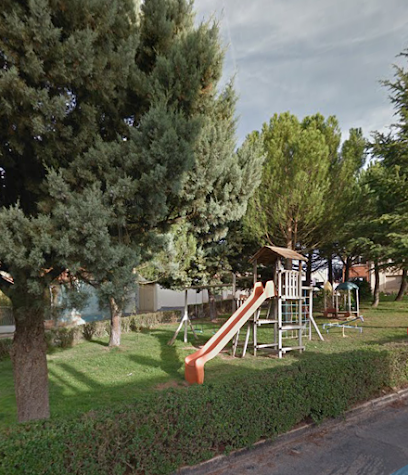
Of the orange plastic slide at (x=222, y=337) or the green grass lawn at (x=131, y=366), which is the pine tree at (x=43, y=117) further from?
the orange plastic slide at (x=222, y=337)

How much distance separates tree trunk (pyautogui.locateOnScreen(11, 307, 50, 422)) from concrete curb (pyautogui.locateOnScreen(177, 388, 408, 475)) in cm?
231

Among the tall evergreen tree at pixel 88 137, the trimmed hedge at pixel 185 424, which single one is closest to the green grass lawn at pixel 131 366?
the trimmed hedge at pixel 185 424

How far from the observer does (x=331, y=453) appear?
458cm

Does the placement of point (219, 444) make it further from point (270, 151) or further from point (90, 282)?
point (270, 151)

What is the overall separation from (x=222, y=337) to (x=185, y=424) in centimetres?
609

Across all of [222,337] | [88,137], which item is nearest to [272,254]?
[222,337]

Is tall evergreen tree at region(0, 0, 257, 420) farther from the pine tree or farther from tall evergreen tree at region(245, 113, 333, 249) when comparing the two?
tall evergreen tree at region(245, 113, 333, 249)

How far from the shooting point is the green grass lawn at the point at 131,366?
23.2ft

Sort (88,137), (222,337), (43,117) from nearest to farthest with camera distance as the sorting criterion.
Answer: (43,117) → (88,137) → (222,337)

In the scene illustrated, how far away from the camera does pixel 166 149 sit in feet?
13.9

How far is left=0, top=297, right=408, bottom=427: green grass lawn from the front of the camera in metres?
7.07

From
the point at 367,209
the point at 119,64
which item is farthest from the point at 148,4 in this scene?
the point at 367,209

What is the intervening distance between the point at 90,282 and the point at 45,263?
0.61m

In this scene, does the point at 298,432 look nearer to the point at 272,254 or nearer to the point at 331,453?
the point at 331,453
